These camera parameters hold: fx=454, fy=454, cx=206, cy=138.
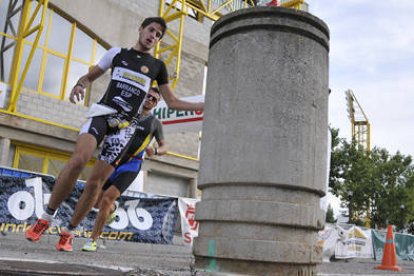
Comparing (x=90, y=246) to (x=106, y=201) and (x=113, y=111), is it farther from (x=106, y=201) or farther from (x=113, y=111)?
(x=113, y=111)

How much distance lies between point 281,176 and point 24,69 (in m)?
14.4

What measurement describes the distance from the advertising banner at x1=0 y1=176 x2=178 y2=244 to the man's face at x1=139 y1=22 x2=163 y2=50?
5.96m

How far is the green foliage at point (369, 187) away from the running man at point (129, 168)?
98.6 ft

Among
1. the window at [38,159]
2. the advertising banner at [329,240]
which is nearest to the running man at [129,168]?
the advertising banner at [329,240]

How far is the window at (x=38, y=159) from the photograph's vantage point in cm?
1608

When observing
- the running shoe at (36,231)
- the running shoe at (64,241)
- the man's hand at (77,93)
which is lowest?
the running shoe at (64,241)

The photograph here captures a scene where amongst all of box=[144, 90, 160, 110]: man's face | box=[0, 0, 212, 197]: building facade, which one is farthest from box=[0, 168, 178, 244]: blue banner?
box=[0, 0, 212, 197]: building facade

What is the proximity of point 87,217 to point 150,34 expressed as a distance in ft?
22.9

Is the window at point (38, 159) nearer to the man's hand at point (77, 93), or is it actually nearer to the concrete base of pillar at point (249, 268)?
the man's hand at point (77, 93)

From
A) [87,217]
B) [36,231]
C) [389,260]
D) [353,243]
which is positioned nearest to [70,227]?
[36,231]

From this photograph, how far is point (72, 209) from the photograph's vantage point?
9859mm

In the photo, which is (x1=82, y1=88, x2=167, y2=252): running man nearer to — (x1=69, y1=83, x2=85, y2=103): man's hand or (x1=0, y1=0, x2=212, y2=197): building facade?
(x1=69, y1=83, x2=85, y2=103): man's hand

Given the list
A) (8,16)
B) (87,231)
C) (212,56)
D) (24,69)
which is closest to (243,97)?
(212,56)

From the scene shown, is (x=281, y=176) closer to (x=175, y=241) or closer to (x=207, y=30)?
(x=175, y=241)
